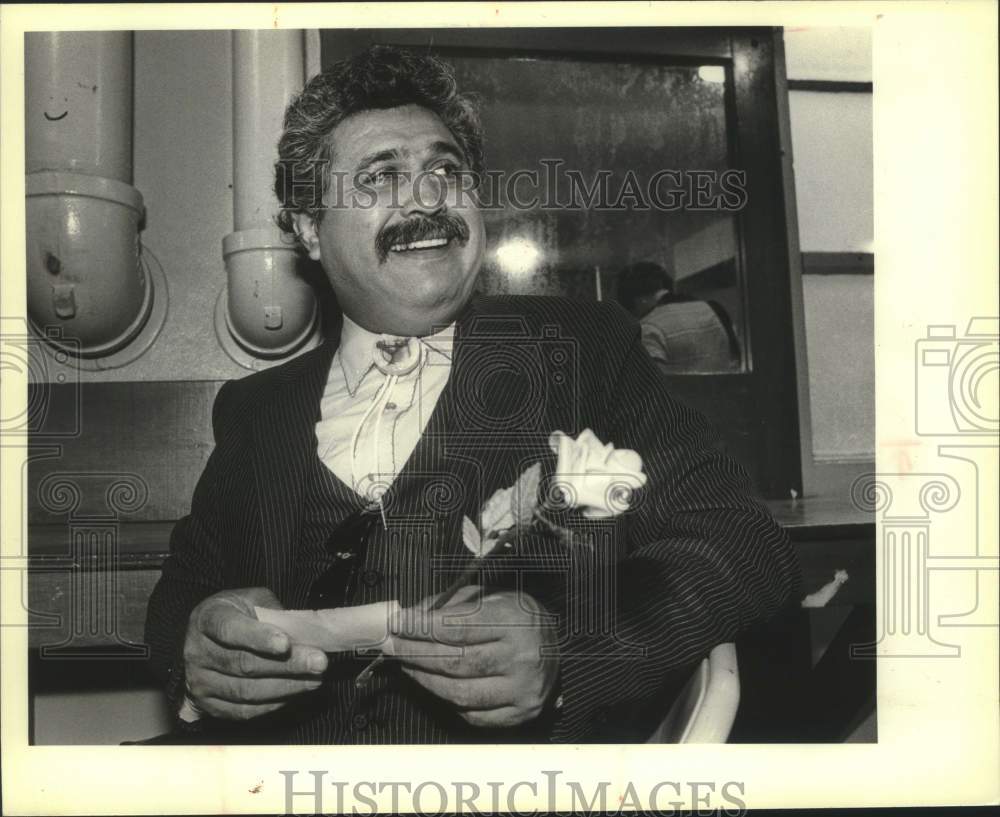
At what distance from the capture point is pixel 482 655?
1.09 meters

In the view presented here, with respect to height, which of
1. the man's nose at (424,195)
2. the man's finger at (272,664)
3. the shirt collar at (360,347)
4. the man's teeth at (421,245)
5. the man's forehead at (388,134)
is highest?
the man's forehead at (388,134)

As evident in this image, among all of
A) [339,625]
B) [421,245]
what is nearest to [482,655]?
[339,625]

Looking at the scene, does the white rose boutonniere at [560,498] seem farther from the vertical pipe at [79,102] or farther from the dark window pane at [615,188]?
the vertical pipe at [79,102]

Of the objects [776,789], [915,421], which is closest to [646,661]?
[776,789]

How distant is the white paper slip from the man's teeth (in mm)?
478

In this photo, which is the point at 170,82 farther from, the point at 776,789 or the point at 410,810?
the point at 776,789

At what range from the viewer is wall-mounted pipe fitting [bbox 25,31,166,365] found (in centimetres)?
118

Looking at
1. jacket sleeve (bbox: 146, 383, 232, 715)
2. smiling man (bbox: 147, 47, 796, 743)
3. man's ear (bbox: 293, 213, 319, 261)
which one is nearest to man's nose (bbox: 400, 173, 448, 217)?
smiling man (bbox: 147, 47, 796, 743)

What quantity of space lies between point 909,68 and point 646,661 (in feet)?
3.09

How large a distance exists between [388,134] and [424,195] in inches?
3.7

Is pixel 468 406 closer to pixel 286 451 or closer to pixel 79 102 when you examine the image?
pixel 286 451

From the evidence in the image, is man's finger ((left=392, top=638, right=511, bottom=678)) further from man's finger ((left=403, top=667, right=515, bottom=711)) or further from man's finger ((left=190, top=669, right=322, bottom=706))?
Result: man's finger ((left=190, top=669, right=322, bottom=706))

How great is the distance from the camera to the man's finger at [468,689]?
3.60 ft

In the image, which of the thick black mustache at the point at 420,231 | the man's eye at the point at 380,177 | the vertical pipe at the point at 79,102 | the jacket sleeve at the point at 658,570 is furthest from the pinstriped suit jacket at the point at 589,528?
the vertical pipe at the point at 79,102
